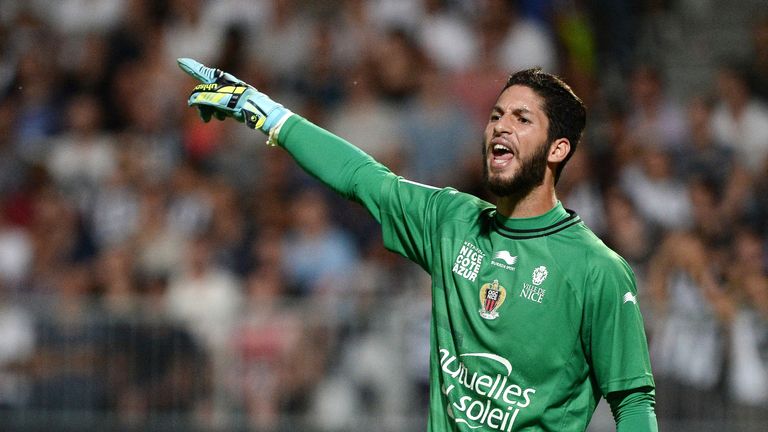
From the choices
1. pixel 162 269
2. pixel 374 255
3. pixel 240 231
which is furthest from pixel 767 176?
pixel 162 269

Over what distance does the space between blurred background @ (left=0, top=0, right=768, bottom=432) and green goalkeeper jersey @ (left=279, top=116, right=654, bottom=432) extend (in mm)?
4568

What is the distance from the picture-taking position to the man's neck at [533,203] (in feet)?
16.5

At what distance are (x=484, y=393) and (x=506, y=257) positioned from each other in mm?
514

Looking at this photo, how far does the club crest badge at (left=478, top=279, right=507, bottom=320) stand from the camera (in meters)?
4.94

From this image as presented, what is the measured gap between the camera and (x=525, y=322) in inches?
192

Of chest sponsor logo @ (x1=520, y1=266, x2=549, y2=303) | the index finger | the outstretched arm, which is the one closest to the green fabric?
chest sponsor logo @ (x1=520, y1=266, x2=549, y2=303)

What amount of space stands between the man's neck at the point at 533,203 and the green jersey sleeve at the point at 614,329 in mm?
324

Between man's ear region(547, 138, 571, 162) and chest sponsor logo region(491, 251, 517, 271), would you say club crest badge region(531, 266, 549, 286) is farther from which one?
man's ear region(547, 138, 571, 162)

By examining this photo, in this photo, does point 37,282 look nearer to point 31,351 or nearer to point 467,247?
point 31,351

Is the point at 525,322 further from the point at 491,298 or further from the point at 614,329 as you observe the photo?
the point at 614,329

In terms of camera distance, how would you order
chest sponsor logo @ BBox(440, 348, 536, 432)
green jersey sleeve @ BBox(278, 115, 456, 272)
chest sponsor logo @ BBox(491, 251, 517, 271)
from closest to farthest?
chest sponsor logo @ BBox(440, 348, 536, 432) → chest sponsor logo @ BBox(491, 251, 517, 271) → green jersey sleeve @ BBox(278, 115, 456, 272)

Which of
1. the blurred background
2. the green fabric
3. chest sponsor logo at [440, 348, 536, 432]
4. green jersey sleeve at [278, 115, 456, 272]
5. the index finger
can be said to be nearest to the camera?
the green fabric

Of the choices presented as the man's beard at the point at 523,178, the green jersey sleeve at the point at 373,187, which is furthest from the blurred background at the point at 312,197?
the man's beard at the point at 523,178

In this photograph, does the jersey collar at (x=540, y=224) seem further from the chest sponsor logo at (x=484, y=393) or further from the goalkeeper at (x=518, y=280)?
the chest sponsor logo at (x=484, y=393)
